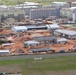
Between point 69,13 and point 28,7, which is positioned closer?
point 69,13

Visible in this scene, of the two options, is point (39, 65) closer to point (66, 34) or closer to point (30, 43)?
point (30, 43)

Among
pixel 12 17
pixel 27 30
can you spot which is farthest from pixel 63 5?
pixel 27 30

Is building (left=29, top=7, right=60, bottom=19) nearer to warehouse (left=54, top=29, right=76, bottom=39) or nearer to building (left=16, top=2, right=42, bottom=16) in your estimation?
building (left=16, top=2, right=42, bottom=16)

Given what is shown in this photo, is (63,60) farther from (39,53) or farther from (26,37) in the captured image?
(26,37)

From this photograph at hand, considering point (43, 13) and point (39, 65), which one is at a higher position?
point (39, 65)

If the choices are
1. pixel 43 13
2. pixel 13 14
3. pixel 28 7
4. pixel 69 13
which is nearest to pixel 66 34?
pixel 13 14
